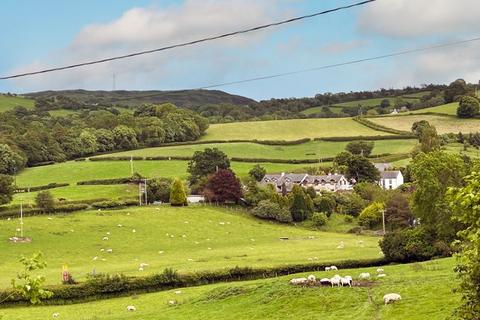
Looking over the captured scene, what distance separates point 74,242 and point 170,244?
11531mm

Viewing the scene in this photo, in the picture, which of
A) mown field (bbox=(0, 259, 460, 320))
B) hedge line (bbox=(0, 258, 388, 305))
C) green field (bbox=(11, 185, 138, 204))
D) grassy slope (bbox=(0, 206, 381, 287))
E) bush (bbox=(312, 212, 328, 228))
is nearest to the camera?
mown field (bbox=(0, 259, 460, 320))

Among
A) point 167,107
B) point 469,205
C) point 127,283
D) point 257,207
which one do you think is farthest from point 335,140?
point 469,205

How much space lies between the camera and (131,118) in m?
166

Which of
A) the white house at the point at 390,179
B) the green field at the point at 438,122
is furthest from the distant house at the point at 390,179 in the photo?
the green field at the point at 438,122

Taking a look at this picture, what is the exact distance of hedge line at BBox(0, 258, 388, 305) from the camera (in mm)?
47469

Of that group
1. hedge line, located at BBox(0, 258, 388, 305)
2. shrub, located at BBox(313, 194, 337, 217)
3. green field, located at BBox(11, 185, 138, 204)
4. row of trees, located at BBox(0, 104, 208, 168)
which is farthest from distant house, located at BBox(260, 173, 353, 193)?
hedge line, located at BBox(0, 258, 388, 305)

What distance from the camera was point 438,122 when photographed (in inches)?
6806

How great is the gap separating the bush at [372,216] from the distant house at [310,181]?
1003 inches

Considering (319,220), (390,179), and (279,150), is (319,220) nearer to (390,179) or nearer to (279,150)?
(390,179)

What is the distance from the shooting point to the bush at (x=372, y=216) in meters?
91.3

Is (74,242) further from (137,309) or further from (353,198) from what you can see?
(353,198)

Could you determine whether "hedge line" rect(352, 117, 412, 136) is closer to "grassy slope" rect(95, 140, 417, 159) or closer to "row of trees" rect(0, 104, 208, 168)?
"grassy slope" rect(95, 140, 417, 159)

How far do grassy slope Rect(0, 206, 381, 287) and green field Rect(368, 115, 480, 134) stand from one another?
84.7 meters

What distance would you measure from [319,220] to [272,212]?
7513 mm
